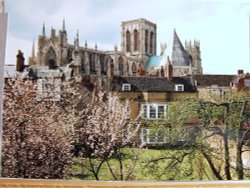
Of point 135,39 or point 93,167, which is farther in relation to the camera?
point 135,39

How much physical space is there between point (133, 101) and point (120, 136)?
29 centimetres

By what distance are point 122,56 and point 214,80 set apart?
0.74m

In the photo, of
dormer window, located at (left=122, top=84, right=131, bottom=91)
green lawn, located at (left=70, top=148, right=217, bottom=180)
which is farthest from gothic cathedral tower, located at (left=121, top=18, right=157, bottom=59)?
green lawn, located at (left=70, top=148, right=217, bottom=180)

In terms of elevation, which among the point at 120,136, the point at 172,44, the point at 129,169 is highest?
the point at 172,44

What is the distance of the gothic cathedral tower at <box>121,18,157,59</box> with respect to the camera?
3285 mm

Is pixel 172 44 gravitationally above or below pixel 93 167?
above

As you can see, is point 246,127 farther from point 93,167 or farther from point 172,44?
point 93,167

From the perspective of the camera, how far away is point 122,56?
3.32m

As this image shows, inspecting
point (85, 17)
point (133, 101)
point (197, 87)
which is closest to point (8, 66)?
point (85, 17)

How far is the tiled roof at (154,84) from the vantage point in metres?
3.28

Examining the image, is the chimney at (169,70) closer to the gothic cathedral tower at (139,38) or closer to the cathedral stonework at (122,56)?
the cathedral stonework at (122,56)

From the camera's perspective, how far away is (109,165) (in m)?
3.19

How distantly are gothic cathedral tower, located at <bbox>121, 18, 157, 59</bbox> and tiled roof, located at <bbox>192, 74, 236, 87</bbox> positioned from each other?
0.42m

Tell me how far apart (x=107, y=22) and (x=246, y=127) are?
136cm
